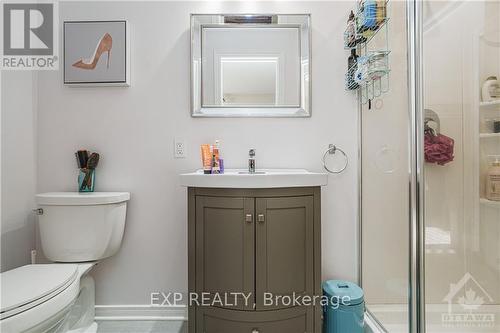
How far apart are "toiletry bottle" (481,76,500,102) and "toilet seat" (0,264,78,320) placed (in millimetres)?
1762

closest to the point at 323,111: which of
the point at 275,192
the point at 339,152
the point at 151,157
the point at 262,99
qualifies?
the point at 339,152

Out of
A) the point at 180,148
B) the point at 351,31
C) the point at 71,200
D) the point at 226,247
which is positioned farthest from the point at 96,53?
the point at 351,31

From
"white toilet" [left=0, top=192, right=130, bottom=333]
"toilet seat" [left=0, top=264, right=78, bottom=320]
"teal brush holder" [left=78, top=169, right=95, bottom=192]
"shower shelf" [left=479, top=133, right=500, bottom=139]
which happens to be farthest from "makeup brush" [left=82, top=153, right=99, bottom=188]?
"shower shelf" [left=479, top=133, right=500, bottom=139]

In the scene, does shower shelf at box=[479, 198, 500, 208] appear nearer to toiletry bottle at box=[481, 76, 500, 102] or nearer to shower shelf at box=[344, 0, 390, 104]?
toiletry bottle at box=[481, 76, 500, 102]

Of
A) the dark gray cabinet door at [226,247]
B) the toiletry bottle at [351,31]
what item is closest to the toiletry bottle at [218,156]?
the dark gray cabinet door at [226,247]

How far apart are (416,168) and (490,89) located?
1.14 feet

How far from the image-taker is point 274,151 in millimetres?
1700

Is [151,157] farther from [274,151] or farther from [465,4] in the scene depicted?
[465,4]

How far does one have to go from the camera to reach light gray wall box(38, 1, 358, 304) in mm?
1691

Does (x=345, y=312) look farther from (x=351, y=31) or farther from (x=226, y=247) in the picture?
(x=351, y=31)

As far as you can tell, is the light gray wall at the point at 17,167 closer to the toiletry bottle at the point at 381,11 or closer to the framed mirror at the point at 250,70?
the framed mirror at the point at 250,70

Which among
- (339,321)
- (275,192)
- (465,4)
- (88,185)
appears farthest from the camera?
(88,185)

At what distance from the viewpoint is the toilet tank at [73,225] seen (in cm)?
146

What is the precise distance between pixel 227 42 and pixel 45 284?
4.99 ft
